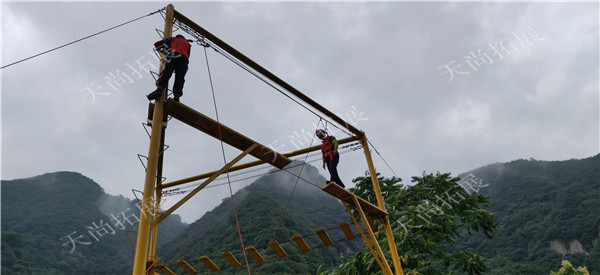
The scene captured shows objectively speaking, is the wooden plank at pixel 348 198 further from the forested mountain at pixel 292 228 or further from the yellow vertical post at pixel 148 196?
the forested mountain at pixel 292 228

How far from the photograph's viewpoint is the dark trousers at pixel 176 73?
22.7 feet

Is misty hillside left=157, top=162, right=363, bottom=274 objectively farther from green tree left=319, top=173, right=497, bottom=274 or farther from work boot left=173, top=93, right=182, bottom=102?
work boot left=173, top=93, right=182, bottom=102

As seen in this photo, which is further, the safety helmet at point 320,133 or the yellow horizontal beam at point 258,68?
the safety helmet at point 320,133

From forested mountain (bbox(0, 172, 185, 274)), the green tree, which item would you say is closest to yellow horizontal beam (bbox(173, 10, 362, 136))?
the green tree

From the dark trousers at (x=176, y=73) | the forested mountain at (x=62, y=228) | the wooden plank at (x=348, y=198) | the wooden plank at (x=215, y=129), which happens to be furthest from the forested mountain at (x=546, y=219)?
the forested mountain at (x=62, y=228)

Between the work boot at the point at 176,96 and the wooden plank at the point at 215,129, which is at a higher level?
the work boot at the point at 176,96

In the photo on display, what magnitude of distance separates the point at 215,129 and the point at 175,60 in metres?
1.37

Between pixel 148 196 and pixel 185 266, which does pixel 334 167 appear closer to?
pixel 185 266

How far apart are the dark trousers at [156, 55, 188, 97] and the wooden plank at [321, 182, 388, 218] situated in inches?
139

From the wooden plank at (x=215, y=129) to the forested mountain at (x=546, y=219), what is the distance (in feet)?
157

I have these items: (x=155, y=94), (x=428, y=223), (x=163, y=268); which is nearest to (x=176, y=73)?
(x=155, y=94)

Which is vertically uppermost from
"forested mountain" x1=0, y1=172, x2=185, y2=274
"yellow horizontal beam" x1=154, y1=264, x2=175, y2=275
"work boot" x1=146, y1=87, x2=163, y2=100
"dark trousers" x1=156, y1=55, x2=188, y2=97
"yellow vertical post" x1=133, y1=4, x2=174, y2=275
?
"forested mountain" x1=0, y1=172, x2=185, y2=274

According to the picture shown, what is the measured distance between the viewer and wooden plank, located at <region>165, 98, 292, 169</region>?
6.85 m

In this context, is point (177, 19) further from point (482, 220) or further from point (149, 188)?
point (482, 220)
